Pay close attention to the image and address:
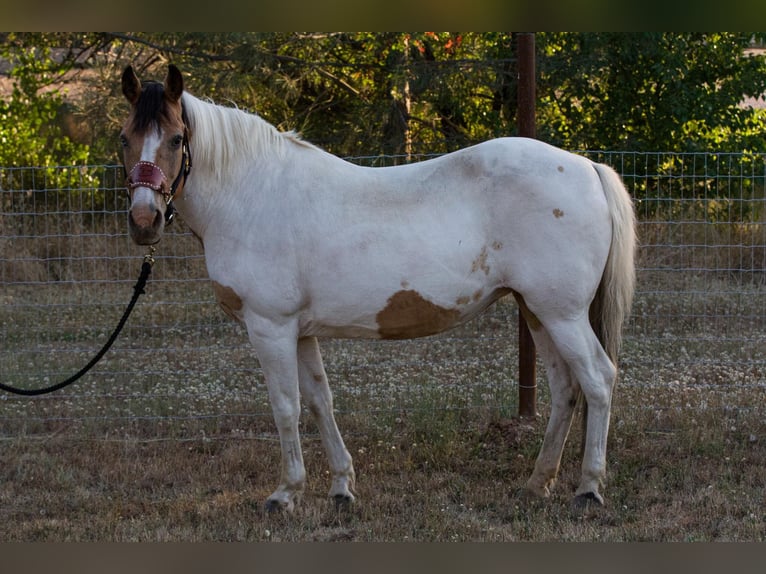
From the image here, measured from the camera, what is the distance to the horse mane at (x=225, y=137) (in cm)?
401

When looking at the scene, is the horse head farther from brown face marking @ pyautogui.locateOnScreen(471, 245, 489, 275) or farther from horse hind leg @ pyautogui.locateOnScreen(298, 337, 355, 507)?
brown face marking @ pyautogui.locateOnScreen(471, 245, 489, 275)

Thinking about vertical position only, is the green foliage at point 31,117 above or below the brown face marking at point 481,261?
above

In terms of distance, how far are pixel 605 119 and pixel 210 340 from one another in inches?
246

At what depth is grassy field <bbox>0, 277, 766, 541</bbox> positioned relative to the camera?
4.06 m

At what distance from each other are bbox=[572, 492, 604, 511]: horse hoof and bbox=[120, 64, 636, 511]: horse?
13mm

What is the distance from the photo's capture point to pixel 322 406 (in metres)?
4.42

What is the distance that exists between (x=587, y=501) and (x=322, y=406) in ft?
4.80

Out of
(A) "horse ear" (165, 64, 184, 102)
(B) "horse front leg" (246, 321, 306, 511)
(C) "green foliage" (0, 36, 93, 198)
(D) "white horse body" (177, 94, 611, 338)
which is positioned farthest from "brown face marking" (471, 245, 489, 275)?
(C) "green foliage" (0, 36, 93, 198)

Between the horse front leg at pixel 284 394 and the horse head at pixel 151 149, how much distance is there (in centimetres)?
73

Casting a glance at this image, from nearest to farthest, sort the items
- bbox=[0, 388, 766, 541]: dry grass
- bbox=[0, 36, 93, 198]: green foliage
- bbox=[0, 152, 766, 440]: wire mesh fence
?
bbox=[0, 388, 766, 541]: dry grass < bbox=[0, 152, 766, 440]: wire mesh fence < bbox=[0, 36, 93, 198]: green foliage

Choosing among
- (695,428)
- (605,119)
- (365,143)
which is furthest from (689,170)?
(695,428)

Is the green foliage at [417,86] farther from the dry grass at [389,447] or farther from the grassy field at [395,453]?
the grassy field at [395,453]

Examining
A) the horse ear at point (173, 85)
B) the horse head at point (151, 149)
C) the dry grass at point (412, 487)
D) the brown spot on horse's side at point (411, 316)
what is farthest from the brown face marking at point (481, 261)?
the horse ear at point (173, 85)

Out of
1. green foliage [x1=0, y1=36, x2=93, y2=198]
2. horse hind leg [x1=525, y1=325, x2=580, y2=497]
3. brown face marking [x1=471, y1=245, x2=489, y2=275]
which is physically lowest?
horse hind leg [x1=525, y1=325, x2=580, y2=497]
